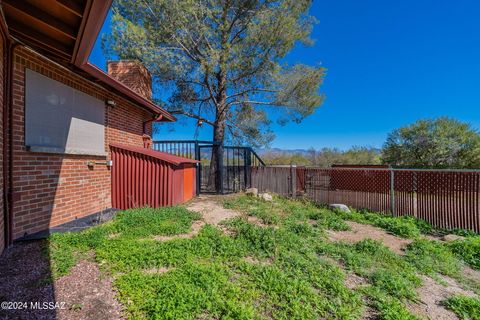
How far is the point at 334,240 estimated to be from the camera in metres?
4.77

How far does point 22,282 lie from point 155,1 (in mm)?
9562

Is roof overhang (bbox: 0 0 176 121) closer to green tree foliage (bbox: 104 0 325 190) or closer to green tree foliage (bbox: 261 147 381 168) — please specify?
green tree foliage (bbox: 104 0 325 190)

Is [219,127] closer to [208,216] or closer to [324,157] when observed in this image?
[208,216]

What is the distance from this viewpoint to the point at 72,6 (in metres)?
2.62

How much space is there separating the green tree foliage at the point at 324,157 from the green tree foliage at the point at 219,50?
11.2 meters

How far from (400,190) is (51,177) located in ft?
27.1

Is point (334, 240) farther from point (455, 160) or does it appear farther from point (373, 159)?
point (373, 159)

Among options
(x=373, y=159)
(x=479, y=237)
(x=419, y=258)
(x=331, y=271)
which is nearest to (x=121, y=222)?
(x=331, y=271)

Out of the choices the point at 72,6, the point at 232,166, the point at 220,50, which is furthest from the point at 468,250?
the point at 220,50

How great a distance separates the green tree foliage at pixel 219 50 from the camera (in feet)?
29.7

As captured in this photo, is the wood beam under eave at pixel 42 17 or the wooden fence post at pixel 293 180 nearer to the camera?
the wood beam under eave at pixel 42 17

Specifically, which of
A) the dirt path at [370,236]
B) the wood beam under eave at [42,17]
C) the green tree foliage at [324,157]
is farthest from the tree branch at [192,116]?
the green tree foliage at [324,157]

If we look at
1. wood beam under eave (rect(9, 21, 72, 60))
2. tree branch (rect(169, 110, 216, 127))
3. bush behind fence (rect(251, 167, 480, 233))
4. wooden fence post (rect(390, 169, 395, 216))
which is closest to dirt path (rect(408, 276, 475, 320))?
bush behind fence (rect(251, 167, 480, 233))

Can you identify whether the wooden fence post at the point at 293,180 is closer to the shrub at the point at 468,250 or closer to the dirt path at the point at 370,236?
the dirt path at the point at 370,236
